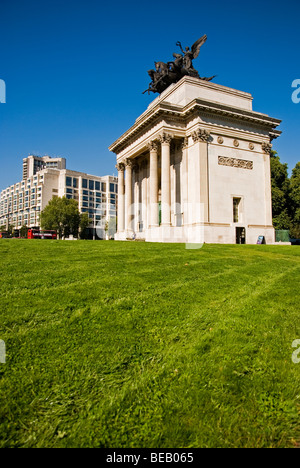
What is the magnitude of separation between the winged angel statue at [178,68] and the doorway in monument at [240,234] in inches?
728

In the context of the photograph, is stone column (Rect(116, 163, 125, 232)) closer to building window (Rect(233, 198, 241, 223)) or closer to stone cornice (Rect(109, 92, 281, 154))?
stone cornice (Rect(109, 92, 281, 154))

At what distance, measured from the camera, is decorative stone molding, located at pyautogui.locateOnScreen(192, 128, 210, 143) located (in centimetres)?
2769

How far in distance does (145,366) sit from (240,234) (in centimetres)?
2783

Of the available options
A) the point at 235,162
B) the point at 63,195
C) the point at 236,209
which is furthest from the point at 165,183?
the point at 63,195

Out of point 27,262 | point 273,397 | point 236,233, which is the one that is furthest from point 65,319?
point 236,233

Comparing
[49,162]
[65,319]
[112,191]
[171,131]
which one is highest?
[49,162]

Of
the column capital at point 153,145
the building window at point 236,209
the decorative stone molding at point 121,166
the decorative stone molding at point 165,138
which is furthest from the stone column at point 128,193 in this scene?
the building window at point 236,209

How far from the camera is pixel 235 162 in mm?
30031

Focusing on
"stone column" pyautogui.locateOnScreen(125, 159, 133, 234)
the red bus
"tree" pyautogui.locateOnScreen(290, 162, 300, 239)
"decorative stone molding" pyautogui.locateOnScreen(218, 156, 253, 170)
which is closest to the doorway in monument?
"decorative stone molding" pyautogui.locateOnScreen(218, 156, 253, 170)

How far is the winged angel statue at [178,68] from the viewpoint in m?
33.1

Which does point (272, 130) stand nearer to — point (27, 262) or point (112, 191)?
point (27, 262)

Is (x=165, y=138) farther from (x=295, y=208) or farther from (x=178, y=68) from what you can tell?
(x=295, y=208)
